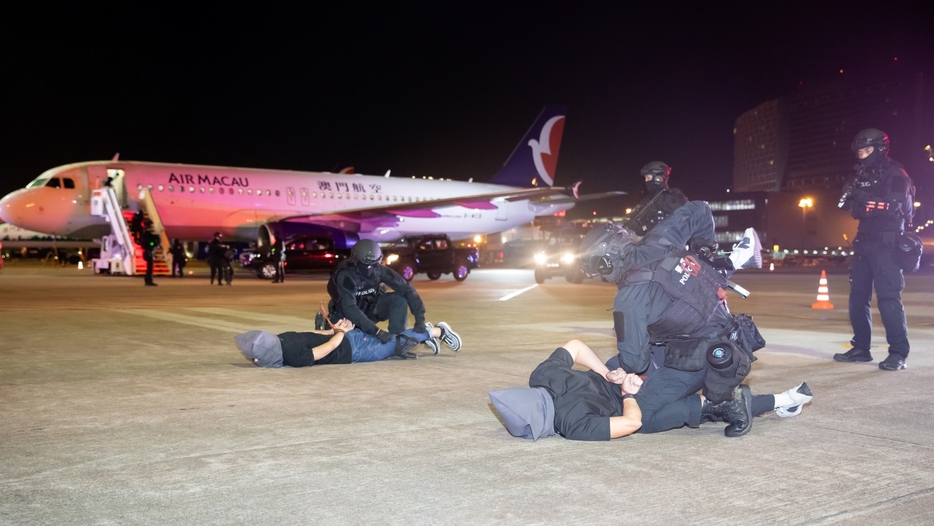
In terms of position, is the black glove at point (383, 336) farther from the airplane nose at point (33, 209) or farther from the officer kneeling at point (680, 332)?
the airplane nose at point (33, 209)

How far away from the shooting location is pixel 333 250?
2875 cm

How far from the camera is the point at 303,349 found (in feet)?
24.2

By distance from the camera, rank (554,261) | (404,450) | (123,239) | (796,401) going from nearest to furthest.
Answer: (404,450), (796,401), (554,261), (123,239)

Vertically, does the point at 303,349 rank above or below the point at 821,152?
below

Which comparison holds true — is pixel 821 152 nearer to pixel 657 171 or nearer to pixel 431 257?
pixel 431 257

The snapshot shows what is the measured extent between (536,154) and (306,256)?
16732 mm

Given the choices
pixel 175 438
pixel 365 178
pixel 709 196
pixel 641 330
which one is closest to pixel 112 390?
pixel 175 438

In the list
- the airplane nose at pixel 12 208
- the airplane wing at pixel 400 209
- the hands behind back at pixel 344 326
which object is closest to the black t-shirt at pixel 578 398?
the hands behind back at pixel 344 326

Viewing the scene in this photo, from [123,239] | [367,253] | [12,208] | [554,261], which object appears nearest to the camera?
[367,253]

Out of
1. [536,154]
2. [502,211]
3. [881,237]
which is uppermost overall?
[536,154]

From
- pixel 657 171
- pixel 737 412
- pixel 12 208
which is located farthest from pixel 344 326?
pixel 12 208

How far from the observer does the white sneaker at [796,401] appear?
5.00 meters

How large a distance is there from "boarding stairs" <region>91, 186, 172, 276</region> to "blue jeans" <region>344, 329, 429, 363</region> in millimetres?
20275

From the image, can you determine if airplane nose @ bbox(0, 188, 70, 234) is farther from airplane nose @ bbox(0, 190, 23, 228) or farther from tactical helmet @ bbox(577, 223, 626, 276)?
tactical helmet @ bbox(577, 223, 626, 276)
